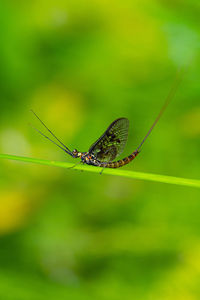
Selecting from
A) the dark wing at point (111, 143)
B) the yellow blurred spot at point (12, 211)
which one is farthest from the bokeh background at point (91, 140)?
the dark wing at point (111, 143)

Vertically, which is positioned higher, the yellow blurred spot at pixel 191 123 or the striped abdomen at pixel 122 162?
the yellow blurred spot at pixel 191 123

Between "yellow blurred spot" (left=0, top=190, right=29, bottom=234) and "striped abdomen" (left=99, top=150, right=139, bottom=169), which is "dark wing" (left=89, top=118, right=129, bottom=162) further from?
"yellow blurred spot" (left=0, top=190, right=29, bottom=234)

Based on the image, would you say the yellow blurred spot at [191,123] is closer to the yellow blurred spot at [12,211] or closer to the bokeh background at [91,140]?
the bokeh background at [91,140]

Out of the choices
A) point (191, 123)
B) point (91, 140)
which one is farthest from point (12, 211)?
point (191, 123)

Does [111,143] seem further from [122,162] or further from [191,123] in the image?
[191,123]

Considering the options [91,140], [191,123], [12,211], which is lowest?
[12,211]

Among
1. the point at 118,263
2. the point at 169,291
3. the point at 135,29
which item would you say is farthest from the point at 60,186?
the point at 135,29
